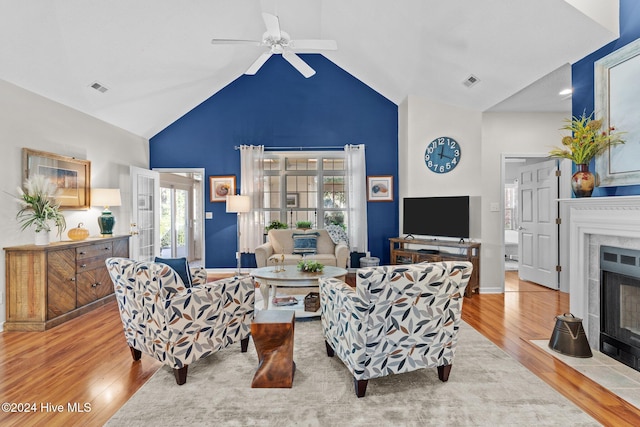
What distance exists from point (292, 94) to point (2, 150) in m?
4.31

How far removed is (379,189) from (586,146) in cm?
361

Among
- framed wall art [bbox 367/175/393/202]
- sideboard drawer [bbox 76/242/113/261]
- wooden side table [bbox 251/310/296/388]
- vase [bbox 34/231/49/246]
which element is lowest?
wooden side table [bbox 251/310/296/388]

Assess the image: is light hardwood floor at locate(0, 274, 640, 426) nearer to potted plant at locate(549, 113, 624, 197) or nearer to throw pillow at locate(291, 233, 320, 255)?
potted plant at locate(549, 113, 624, 197)

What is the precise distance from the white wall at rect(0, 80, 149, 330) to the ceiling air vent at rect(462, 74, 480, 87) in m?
5.20

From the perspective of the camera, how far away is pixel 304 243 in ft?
18.4

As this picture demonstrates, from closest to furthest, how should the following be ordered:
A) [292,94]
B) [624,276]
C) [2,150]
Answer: [624,276] < [2,150] < [292,94]

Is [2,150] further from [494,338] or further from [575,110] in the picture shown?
[575,110]

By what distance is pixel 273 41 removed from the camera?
3.54m

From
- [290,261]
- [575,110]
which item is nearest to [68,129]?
[290,261]

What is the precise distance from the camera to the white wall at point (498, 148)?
5.03 metres

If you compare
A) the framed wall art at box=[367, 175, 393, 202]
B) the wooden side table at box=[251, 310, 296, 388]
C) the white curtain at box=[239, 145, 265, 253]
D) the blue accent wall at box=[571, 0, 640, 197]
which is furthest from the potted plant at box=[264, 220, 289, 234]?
the blue accent wall at box=[571, 0, 640, 197]

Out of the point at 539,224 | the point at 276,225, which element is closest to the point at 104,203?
the point at 276,225

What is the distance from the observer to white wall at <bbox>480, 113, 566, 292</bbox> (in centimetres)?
503

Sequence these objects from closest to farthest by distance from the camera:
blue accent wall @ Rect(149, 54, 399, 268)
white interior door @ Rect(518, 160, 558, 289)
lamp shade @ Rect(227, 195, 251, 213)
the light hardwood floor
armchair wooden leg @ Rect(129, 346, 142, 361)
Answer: the light hardwood floor → armchair wooden leg @ Rect(129, 346, 142, 361) → white interior door @ Rect(518, 160, 558, 289) → lamp shade @ Rect(227, 195, 251, 213) → blue accent wall @ Rect(149, 54, 399, 268)
